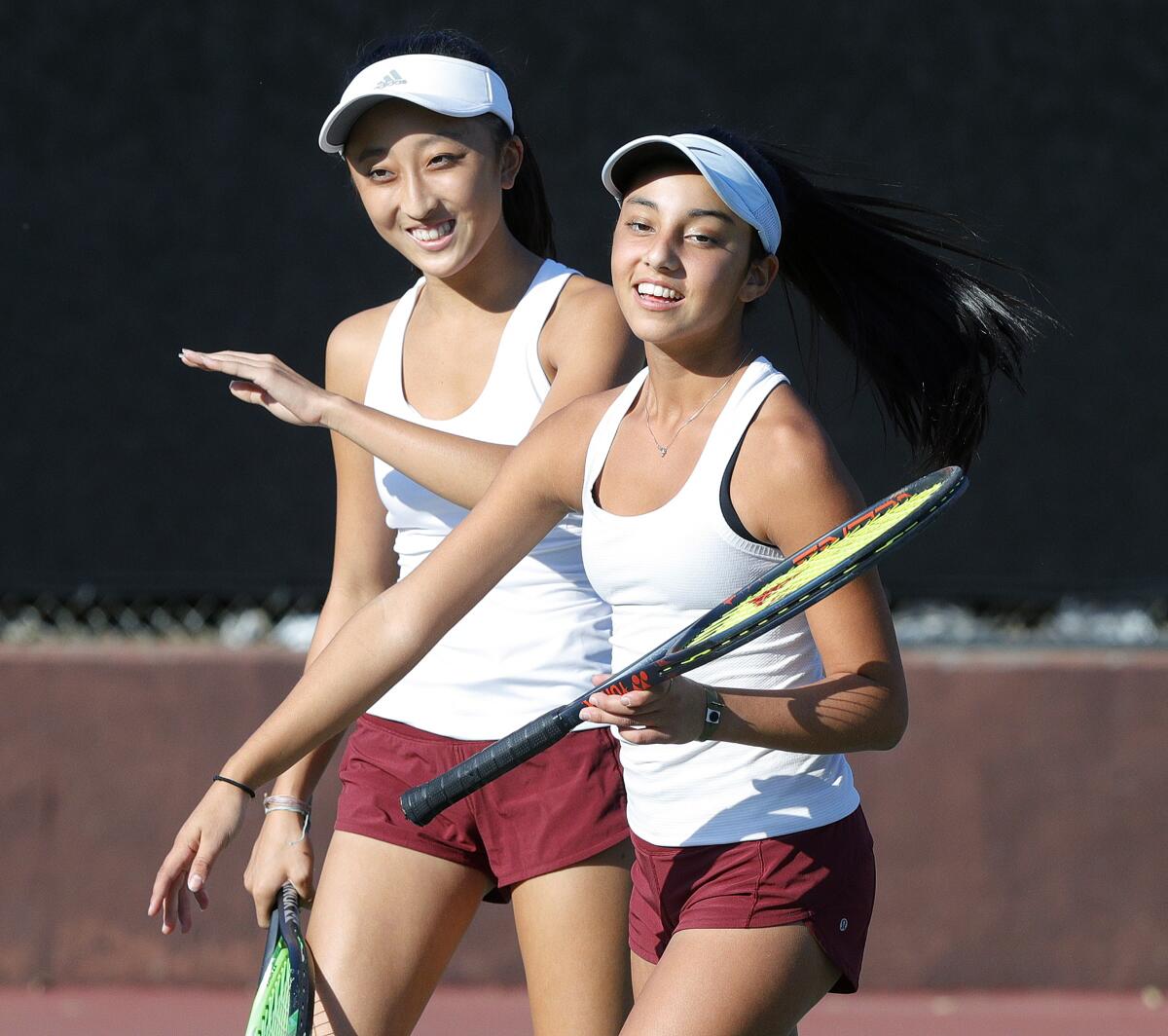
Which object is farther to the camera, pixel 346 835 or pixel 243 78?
pixel 243 78

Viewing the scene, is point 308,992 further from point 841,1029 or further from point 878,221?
point 841,1029

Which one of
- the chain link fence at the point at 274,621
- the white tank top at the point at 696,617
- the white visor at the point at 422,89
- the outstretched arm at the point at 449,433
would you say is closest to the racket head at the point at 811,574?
the white tank top at the point at 696,617

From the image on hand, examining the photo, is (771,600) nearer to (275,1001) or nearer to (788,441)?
(788,441)

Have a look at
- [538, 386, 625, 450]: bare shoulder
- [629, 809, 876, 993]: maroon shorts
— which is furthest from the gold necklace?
[629, 809, 876, 993]: maroon shorts

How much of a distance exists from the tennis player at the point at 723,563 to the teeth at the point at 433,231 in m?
0.42

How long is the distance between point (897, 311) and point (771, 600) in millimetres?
637

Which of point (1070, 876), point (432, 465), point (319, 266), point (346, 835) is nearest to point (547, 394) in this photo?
point (432, 465)

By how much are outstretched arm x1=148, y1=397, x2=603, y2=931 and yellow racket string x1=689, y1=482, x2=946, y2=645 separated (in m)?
0.41

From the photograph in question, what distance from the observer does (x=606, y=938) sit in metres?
2.68

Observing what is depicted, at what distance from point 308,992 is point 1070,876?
2.90 m

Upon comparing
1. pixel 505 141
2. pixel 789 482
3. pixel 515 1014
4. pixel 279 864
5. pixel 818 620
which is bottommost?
pixel 515 1014

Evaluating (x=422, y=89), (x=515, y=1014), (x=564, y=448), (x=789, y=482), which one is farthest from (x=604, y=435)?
(x=515, y=1014)

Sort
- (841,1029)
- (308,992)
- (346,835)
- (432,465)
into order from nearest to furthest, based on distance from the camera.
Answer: (308,992)
(432,465)
(346,835)
(841,1029)

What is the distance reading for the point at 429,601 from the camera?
2.52 meters
